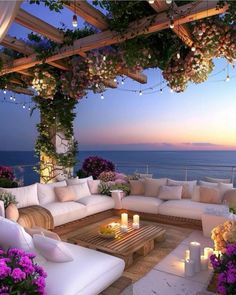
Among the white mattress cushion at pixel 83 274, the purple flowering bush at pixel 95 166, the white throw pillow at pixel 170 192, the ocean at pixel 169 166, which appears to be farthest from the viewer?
the purple flowering bush at pixel 95 166

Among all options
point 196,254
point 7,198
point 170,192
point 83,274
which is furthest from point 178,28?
point 7,198

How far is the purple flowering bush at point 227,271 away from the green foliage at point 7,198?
300 centimetres

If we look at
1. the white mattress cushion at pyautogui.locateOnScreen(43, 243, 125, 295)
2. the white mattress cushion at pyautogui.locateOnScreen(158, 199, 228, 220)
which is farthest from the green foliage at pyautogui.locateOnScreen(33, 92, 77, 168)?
the white mattress cushion at pyautogui.locateOnScreen(43, 243, 125, 295)

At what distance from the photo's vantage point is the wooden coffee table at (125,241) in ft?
10.8

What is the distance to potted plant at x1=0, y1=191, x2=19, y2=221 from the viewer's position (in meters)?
3.66

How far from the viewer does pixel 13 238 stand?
2.15 meters

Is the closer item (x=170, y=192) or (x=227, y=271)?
(x=227, y=271)

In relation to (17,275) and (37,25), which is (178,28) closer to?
(37,25)

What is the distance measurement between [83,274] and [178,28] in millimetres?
3053

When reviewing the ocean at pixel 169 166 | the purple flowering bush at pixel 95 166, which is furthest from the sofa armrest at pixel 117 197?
the purple flowering bush at pixel 95 166

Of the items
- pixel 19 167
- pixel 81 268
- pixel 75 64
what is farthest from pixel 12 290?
pixel 19 167

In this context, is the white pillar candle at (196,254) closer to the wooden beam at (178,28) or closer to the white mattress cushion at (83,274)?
the white mattress cushion at (83,274)

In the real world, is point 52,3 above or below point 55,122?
above

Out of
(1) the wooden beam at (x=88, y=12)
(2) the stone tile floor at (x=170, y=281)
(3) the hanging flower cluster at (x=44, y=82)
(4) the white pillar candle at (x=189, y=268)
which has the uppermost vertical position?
(1) the wooden beam at (x=88, y=12)
